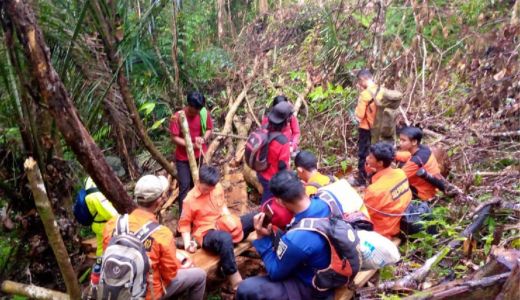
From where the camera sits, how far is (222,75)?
10523 millimetres

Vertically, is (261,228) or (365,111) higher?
(365,111)

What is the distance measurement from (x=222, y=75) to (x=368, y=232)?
23.9 feet

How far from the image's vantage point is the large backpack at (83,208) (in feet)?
13.9

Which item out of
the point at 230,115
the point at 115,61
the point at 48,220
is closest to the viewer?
the point at 48,220

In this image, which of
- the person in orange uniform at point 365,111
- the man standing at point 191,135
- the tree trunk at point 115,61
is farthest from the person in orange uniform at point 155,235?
the person in orange uniform at point 365,111

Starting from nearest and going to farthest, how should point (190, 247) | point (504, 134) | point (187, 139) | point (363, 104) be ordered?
point (190, 247) → point (187, 139) → point (504, 134) → point (363, 104)

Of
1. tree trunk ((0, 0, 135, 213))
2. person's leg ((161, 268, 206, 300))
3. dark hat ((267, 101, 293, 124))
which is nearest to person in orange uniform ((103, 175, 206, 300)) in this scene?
person's leg ((161, 268, 206, 300))

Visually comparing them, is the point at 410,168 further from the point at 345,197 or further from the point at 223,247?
the point at 223,247

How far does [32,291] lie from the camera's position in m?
3.93

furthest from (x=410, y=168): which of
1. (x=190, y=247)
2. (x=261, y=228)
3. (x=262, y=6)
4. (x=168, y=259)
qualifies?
(x=262, y=6)

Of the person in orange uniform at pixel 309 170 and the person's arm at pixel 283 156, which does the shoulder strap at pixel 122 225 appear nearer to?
the person in orange uniform at pixel 309 170

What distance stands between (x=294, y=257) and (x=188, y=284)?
41.5 inches

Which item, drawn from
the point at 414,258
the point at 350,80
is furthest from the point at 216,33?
the point at 414,258

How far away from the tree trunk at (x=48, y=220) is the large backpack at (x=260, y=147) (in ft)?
8.11
